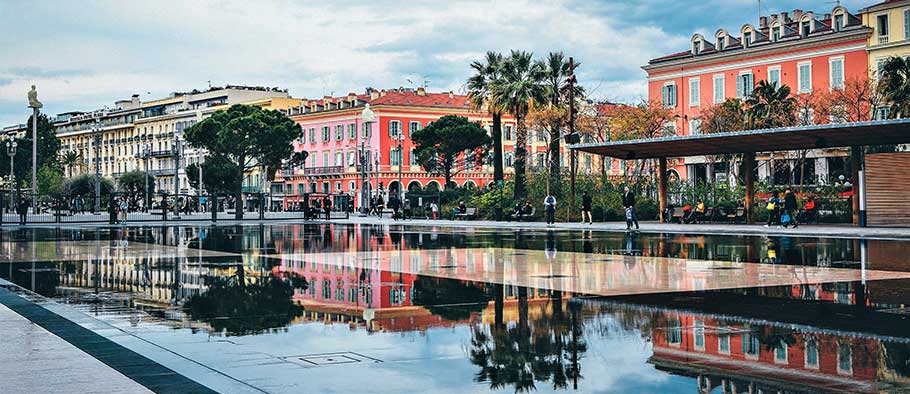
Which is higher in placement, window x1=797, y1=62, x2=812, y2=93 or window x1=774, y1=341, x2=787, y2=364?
window x1=797, y1=62, x2=812, y2=93

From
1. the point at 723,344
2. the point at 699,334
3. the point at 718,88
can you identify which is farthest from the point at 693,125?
the point at 723,344

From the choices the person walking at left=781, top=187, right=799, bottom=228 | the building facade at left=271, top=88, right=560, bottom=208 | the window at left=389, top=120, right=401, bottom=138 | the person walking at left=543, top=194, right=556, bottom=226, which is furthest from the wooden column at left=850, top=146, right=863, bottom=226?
the window at left=389, top=120, right=401, bottom=138

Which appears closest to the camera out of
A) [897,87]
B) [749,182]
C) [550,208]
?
[749,182]

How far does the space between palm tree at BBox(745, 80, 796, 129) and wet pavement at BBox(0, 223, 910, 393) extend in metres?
36.0

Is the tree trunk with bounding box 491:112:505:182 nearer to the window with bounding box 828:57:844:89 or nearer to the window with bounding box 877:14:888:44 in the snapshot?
the window with bounding box 828:57:844:89

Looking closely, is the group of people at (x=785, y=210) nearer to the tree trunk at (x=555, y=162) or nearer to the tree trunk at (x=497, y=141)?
the tree trunk at (x=555, y=162)

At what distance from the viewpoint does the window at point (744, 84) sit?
6969 cm

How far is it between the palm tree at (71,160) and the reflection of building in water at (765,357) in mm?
144052

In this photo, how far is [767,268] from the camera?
59.7ft

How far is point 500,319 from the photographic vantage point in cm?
1114

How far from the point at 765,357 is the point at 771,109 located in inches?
2034

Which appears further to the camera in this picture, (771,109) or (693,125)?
(693,125)

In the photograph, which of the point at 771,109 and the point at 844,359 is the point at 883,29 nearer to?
the point at 771,109

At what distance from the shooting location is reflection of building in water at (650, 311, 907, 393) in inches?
288
